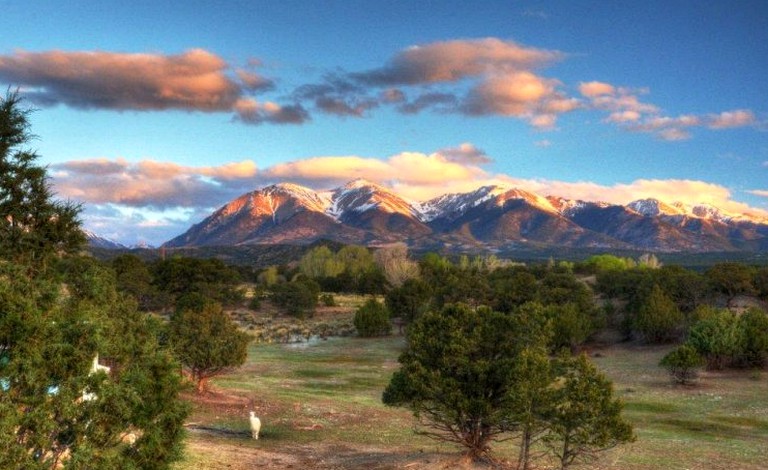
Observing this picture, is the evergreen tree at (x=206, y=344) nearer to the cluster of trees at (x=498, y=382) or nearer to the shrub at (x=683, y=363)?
the cluster of trees at (x=498, y=382)

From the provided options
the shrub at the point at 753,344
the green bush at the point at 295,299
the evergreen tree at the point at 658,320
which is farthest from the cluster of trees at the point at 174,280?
the shrub at the point at 753,344

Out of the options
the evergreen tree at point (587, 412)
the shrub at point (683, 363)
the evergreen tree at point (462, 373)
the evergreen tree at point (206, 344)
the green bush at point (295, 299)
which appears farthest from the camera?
the green bush at point (295, 299)

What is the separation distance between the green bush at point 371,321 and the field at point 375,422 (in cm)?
2003

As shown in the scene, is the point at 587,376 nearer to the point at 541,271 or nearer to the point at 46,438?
the point at 46,438

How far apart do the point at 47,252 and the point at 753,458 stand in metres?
31.4

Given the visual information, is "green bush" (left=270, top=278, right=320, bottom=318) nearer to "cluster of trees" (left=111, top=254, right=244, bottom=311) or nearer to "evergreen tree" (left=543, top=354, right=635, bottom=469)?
"cluster of trees" (left=111, top=254, right=244, bottom=311)

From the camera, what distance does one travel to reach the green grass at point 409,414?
88.6 feet

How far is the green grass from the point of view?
1063 inches

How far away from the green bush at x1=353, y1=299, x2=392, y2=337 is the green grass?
17.6 m

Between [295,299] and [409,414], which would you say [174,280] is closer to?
[295,299]

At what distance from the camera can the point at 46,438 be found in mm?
10641

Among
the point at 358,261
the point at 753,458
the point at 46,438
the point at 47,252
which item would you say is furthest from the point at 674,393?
the point at 358,261

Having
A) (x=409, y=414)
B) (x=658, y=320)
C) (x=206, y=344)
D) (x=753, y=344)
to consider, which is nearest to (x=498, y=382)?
(x=409, y=414)

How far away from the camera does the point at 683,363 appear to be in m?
45.3
